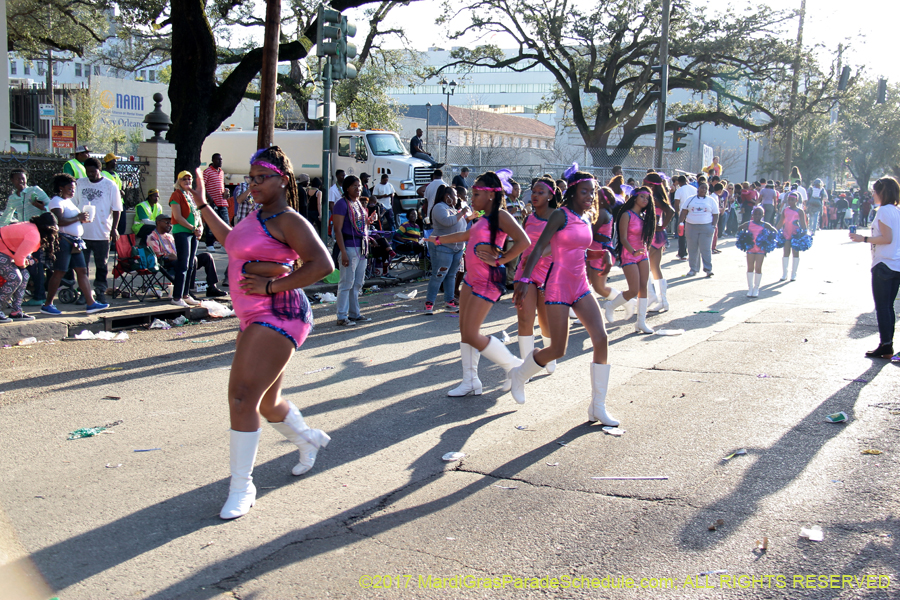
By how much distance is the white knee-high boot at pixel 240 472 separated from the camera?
3.89 meters

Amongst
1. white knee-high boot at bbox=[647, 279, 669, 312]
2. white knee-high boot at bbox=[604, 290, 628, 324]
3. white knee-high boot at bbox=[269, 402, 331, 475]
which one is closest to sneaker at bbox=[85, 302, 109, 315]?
white knee-high boot at bbox=[269, 402, 331, 475]

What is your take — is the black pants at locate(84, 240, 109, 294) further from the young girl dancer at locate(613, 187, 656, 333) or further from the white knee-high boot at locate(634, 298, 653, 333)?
the white knee-high boot at locate(634, 298, 653, 333)

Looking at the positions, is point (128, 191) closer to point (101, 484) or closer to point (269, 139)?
point (269, 139)

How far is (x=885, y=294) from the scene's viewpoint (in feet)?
25.2

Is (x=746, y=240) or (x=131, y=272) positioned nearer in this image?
(x=131, y=272)

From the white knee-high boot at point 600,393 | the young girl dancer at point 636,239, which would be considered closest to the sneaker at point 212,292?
the young girl dancer at point 636,239

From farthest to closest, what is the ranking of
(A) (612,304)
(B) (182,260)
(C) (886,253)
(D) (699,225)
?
(D) (699,225) → (B) (182,260) → (A) (612,304) → (C) (886,253)

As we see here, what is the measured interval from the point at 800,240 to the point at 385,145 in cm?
1440

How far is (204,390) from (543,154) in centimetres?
4455

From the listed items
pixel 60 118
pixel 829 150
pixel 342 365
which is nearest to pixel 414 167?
pixel 342 365

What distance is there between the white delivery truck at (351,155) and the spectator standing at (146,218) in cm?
1083

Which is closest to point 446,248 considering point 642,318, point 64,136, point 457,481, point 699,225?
point 642,318

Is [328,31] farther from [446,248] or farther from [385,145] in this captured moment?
[385,145]

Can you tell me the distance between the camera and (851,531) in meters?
3.79
